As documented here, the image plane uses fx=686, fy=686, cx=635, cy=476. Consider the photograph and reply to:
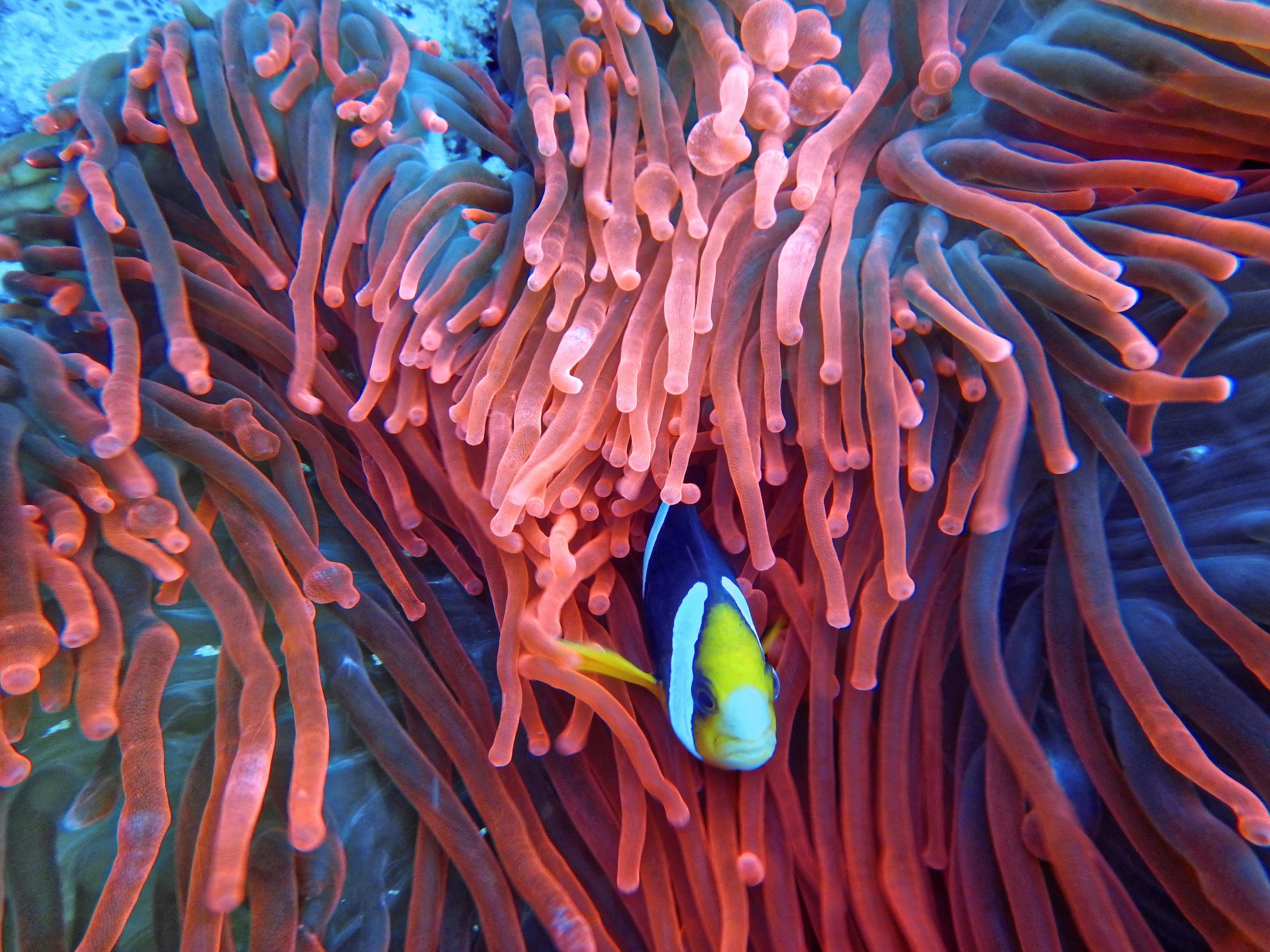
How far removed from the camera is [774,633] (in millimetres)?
1022

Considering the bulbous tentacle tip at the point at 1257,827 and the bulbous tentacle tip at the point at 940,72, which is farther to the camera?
the bulbous tentacle tip at the point at 940,72

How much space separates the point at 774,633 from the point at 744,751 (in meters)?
0.21

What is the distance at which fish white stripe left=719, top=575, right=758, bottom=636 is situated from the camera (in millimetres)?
962

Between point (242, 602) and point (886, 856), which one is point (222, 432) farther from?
point (886, 856)

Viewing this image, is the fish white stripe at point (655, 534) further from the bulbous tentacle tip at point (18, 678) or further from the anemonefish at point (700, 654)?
the bulbous tentacle tip at point (18, 678)

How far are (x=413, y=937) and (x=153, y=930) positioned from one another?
0.29m

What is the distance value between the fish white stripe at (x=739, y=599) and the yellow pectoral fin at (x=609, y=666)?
0.51ft

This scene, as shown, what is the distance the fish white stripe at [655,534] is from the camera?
3.33 feet

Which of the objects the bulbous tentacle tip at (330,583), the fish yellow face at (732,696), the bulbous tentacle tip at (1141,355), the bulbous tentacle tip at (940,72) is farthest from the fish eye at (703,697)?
the bulbous tentacle tip at (940,72)

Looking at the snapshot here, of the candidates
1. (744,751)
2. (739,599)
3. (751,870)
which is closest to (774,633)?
(739,599)

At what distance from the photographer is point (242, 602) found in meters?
0.78

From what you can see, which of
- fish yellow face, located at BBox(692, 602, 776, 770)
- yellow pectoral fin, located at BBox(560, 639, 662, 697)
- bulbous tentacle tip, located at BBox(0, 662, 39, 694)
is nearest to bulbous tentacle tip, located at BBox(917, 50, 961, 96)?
fish yellow face, located at BBox(692, 602, 776, 770)

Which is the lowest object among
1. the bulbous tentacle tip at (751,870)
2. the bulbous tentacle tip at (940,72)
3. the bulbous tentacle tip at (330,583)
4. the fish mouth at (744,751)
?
the bulbous tentacle tip at (751,870)

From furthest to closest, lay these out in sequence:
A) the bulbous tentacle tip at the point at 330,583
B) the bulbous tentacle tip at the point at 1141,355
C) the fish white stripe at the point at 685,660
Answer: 1. the fish white stripe at the point at 685,660
2. the bulbous tentacle tip at the point at 330,583
3. the bulbous tentacle tip at the point at 1141,355
